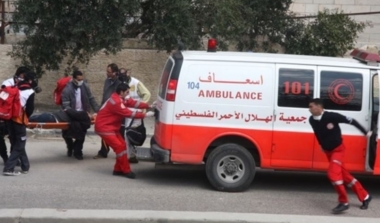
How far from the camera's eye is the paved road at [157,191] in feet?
28.9

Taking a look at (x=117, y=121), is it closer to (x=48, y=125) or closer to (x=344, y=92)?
(x=48, y=125)

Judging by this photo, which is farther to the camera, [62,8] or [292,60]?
[62,8]

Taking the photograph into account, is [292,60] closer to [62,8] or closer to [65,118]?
[65,118]

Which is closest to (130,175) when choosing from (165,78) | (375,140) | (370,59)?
(165,78)

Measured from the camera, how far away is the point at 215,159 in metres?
9.36

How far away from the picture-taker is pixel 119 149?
10219 millimetres

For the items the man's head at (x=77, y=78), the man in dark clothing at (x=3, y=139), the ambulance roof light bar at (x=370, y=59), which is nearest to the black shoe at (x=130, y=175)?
the man in dark clothing at (x=3, y=139)

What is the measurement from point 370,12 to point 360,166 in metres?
9.69

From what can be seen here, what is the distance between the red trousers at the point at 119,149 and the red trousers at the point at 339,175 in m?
3.04

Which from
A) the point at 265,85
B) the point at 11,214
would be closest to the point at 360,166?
the point at 265,85

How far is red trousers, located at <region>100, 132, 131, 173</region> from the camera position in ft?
33.5

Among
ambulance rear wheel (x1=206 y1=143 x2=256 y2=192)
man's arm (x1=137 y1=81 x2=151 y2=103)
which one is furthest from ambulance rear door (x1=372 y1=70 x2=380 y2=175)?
man's arm (x1=137 y1=81 x2=151 y2=103)

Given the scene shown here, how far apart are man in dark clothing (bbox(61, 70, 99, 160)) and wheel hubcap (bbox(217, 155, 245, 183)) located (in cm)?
289

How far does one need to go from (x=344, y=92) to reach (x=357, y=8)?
9682 millimetres
